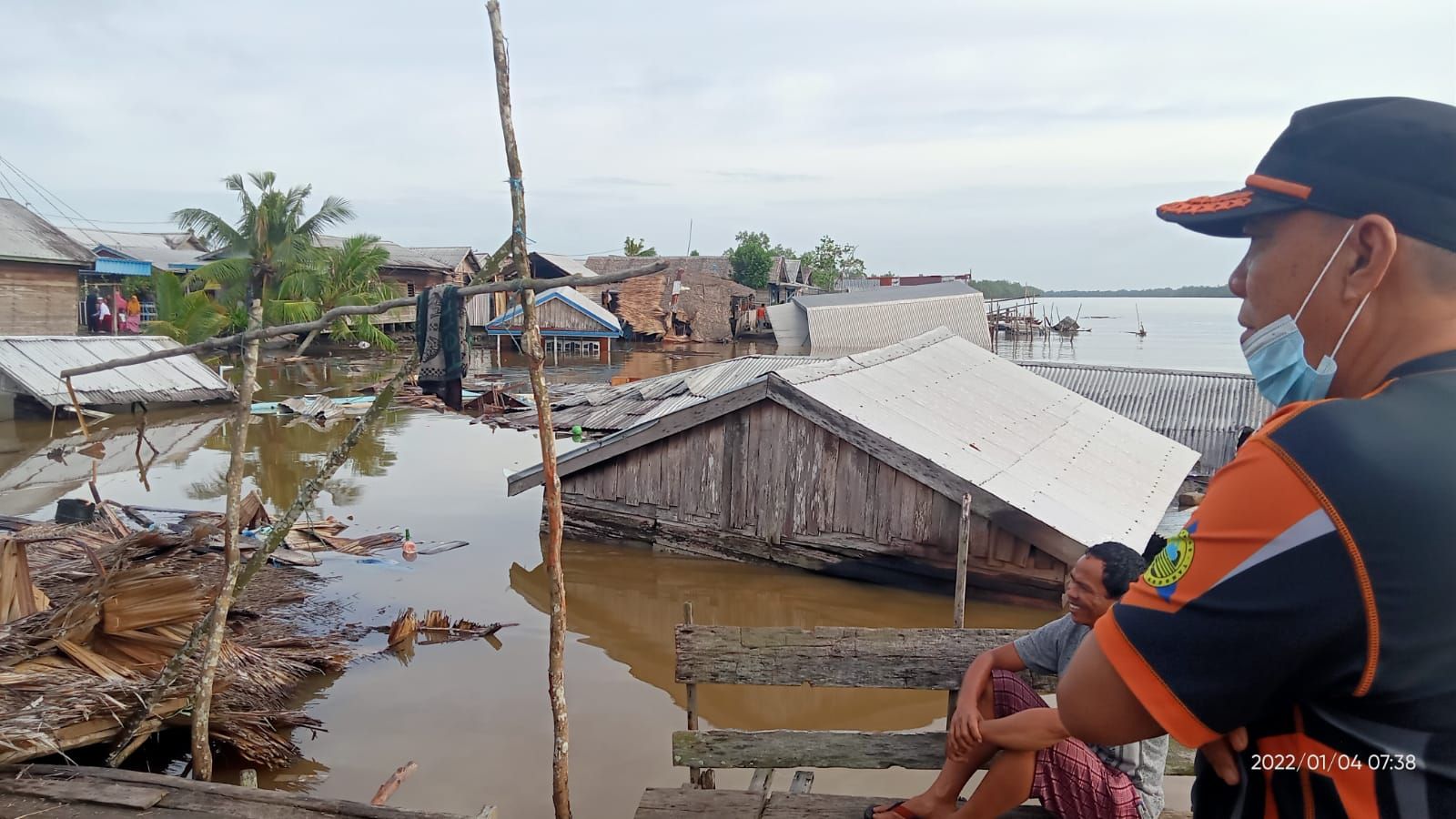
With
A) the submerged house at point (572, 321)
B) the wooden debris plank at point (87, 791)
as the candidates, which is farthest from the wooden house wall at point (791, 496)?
the submerged house at point (572, 321)

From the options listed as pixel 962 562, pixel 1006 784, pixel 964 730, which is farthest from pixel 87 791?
pixel 962 562

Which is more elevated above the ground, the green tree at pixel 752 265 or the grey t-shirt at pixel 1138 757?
the green tree at pixel 752 265

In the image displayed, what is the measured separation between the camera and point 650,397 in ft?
66.0

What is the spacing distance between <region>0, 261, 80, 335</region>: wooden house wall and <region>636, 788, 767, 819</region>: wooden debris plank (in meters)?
27.1

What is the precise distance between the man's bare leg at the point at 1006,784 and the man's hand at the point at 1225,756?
6.15 feet

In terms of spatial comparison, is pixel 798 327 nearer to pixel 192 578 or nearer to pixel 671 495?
pixel 671 495

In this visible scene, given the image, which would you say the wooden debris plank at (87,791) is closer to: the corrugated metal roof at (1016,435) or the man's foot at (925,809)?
the man's foot at (925,809)

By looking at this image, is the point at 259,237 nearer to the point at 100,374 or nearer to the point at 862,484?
the point at 100,374

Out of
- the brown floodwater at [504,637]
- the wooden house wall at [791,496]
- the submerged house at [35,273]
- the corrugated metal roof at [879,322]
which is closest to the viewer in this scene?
the brown floodwater at [504,637]

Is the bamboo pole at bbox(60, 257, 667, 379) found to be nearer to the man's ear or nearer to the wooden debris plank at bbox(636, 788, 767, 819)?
the wooden debris plank at bbox(636, 788, 767, 819)

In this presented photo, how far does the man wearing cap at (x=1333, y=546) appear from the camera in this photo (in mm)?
1085

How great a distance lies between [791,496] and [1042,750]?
6.89 metres

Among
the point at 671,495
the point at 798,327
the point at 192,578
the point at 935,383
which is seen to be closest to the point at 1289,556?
the point at 192,578

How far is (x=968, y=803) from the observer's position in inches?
127
